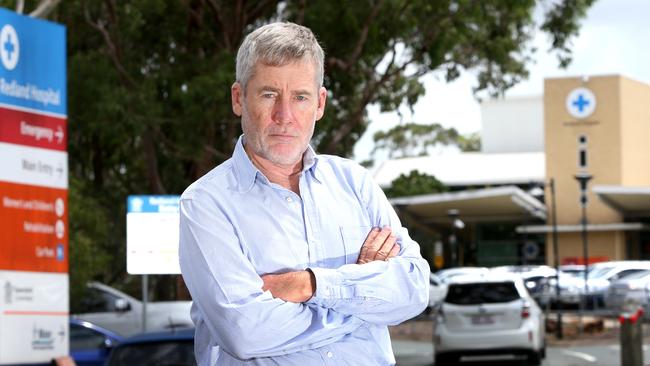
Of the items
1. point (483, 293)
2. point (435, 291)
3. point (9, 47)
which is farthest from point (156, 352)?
point (435, 291)

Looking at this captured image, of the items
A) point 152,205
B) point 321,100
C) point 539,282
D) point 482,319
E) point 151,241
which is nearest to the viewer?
point 321,100

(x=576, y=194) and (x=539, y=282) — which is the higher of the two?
(x=576, y=194)

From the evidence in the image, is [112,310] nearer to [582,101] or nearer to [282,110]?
[282,110]

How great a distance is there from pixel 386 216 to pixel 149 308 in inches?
903

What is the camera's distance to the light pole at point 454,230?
214 ft

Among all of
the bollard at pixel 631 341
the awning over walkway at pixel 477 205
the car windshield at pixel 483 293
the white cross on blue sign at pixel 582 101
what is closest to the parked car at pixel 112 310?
the car windshield at pixel 483 293

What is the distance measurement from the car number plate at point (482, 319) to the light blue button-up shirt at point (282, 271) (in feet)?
72.9

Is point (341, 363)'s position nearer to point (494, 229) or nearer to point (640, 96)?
point (640, 96)

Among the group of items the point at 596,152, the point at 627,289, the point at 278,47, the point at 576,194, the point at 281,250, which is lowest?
the point at 627,289

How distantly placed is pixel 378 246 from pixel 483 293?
22612mm

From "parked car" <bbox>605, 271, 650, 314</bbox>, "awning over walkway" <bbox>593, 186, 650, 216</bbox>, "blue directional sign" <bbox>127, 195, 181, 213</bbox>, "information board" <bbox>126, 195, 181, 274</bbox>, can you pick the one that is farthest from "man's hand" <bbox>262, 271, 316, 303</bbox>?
"awning over walkway" <bbox>593, 186, 650, 216</bbox>

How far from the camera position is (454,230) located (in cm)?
7675

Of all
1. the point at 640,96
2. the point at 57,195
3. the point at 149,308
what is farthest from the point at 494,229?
the point at 57,195

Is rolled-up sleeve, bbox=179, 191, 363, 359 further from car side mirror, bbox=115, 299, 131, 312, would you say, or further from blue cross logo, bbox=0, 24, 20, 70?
car side mirror, bbox=115, 299, 131, 312
